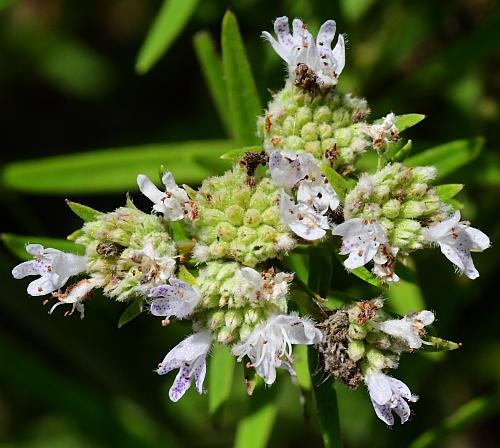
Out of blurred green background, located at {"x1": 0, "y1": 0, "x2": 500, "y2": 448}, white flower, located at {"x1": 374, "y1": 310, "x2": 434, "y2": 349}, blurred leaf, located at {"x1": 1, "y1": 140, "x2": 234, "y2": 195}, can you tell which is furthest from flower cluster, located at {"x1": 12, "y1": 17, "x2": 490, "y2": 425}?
blurred leaf, located at {"x1": 1, "y1": 140, "x2": 234, "y2": 195}

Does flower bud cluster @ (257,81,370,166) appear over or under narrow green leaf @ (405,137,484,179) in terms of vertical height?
over

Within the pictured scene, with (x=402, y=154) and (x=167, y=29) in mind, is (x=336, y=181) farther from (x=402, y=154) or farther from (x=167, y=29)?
(x=167, y=29)

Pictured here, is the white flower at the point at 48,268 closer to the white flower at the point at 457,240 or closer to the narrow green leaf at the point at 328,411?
the narrow green leaf at the point at 328,411

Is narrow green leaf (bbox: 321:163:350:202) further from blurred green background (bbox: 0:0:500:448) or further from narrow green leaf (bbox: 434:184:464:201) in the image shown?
blurred green background (bbox: 0:0:500:448)

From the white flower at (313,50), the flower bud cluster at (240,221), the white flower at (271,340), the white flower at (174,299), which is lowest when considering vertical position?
the white flower at (271,340)

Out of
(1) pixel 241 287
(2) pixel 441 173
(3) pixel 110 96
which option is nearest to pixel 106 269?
(1) pixel 241 287

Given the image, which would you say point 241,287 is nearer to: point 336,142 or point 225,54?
point 336,142

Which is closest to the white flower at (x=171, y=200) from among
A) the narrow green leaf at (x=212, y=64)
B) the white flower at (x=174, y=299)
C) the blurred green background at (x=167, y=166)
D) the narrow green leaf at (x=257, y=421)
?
the white flower at (x=174, y=299)
